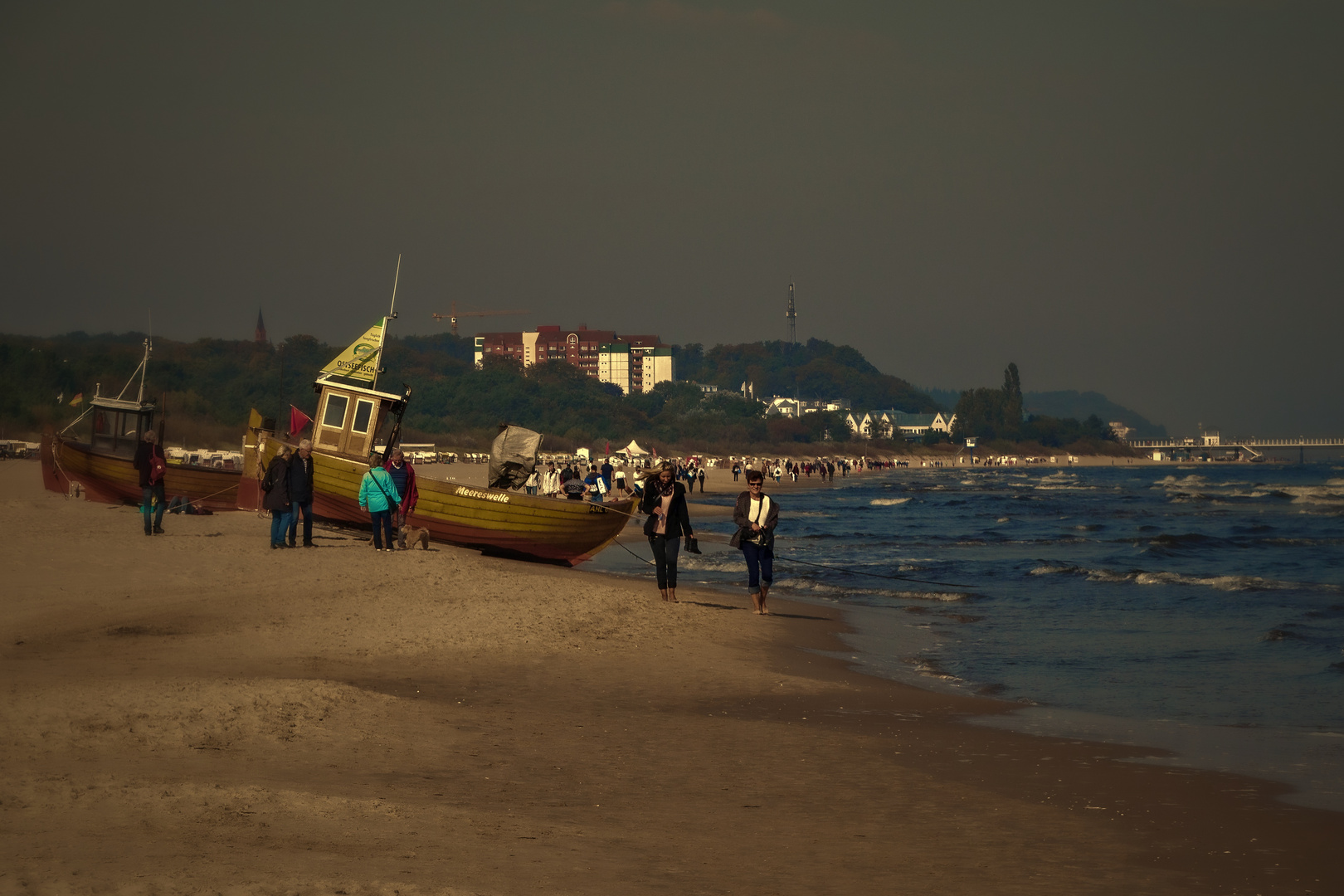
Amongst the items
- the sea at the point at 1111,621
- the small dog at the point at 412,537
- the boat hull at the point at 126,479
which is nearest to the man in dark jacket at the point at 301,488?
the small dog at the point at 412,537

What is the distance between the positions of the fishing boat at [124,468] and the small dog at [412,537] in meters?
7.16

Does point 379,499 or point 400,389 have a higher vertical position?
point 400,389

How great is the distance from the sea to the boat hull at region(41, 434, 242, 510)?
813 centimetres

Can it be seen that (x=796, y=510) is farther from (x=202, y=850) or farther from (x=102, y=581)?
(x=202, y=850)

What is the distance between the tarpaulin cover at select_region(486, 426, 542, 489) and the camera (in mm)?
20109

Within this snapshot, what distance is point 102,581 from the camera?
40.4 ft

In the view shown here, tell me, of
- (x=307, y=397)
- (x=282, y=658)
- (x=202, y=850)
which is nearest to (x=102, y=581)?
(x=282, y=658)

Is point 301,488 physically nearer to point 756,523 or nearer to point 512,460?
point 512,460

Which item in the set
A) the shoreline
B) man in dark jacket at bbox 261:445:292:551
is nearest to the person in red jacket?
man in dark jacket at bbox 261:445:292:551

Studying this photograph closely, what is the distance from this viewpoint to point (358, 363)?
829 inches

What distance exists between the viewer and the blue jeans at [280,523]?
1605cm

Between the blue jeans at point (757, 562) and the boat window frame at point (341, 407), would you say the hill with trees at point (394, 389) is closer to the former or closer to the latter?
the boat window frame at point (341, 407)

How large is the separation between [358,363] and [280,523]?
5.57m

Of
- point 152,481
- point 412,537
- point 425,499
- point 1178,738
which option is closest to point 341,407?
point 425,499
